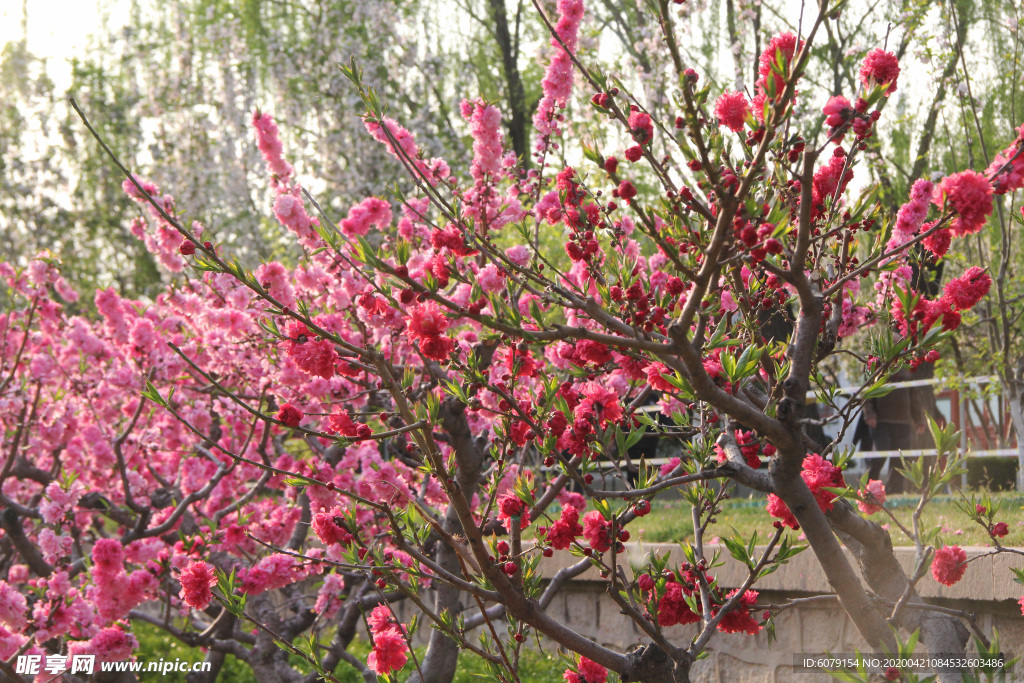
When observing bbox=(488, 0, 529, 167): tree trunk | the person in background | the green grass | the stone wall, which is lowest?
the stone wall

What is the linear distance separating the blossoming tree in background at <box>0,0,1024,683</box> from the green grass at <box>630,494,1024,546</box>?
857mm

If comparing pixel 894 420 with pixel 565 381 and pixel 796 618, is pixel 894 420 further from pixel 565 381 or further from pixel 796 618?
pixel 565 381

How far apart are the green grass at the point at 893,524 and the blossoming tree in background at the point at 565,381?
33.8 inches

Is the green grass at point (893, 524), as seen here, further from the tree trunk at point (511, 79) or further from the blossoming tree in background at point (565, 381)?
the tree trunk at point (511, 79)

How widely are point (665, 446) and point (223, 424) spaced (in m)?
6.04

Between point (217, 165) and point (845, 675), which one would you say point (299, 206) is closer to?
point (845, 675)

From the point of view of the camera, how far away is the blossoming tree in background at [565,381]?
1.75 meters

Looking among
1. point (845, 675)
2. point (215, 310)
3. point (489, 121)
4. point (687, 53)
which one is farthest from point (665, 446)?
point (845, 675)

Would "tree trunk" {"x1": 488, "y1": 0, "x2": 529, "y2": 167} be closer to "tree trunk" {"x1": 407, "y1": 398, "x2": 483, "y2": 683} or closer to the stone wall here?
the stone wall

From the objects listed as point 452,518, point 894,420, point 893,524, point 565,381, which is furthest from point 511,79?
point 565,381

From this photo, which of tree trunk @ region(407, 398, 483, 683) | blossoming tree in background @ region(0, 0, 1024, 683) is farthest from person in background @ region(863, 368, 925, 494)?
tree trunk @ region(407, 398, 483, 683)

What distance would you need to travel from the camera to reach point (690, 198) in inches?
66.7

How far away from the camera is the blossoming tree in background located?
1.75 metres

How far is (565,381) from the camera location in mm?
2902
